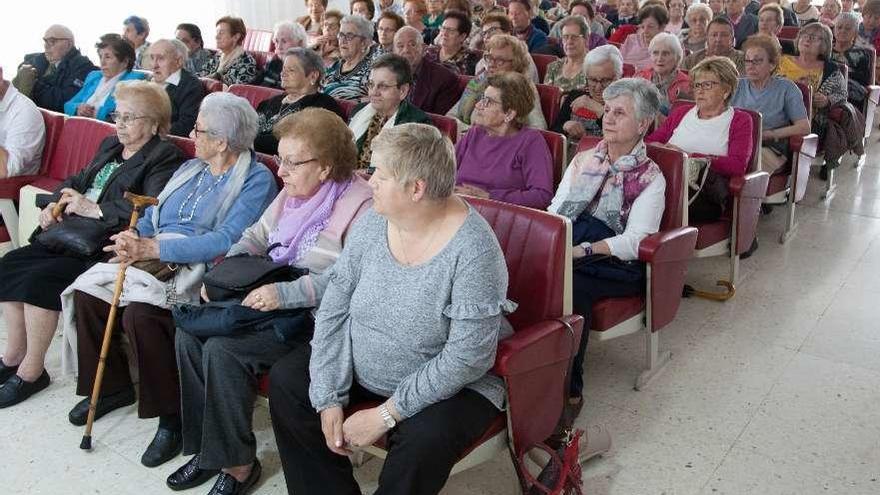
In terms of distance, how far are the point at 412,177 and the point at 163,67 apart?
2.94 meters

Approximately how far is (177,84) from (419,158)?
2.85 meters

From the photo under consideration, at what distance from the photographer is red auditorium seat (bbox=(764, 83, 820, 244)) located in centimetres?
389

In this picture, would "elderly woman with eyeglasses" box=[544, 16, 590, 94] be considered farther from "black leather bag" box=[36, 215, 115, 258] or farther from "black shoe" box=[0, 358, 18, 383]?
"black shoe" box=[0, 358, 18, 383]

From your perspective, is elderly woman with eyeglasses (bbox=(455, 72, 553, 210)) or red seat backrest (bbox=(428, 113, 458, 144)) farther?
red seat backrest (bbox=(428, 113, 458, 144))

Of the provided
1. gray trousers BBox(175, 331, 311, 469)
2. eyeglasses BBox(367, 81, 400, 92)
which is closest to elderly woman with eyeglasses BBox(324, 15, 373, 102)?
eyeglasses BBox(367, 81, 400, 92)

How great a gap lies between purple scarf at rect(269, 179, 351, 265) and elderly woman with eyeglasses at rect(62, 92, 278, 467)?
241mm

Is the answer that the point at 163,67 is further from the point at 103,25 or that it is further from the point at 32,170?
the point at 103,25

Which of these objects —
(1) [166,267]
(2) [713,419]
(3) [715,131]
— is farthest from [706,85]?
(1) [166,267]

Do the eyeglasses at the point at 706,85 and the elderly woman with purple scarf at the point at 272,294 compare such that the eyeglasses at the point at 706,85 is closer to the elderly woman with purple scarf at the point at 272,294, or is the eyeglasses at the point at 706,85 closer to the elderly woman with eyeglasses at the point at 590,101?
the elderly woman with eyeglasses at the point at 590,101

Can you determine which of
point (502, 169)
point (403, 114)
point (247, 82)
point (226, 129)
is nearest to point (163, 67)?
point (247, 82)

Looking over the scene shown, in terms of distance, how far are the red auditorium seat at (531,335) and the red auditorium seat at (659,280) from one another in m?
0.49

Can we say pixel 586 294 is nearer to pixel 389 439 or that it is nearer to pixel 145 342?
pixel 389 439

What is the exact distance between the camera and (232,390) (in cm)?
214

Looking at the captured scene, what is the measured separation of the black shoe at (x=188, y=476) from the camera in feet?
7.47
